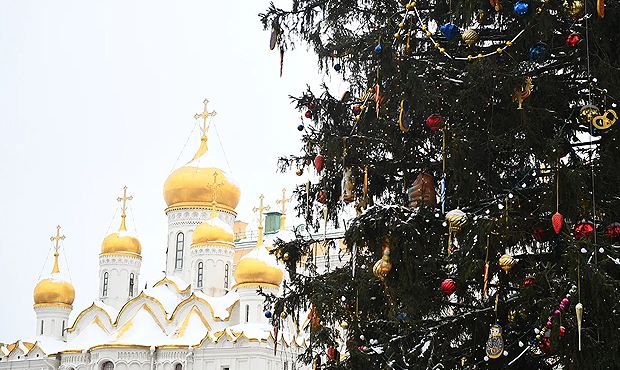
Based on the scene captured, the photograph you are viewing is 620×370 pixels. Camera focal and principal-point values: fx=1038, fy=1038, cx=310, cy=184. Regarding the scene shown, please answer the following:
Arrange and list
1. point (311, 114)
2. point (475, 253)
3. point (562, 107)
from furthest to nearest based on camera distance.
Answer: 1. point (311, 114)
2. point (562, 107)
3. point (475, 253)

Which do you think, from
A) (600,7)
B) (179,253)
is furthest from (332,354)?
(179,253)

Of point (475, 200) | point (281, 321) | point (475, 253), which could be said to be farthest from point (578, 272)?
point (281, 321)

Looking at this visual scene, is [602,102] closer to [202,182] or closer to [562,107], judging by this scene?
[562,107]

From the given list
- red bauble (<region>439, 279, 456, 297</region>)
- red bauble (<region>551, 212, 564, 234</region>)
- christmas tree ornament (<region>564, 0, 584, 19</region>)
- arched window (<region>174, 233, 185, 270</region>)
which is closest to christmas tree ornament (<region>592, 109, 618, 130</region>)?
christmas tree ornament (<region>564, 0, 584, 19</region>)

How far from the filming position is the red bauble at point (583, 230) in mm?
8648

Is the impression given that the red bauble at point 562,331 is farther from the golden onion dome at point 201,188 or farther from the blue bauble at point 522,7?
the golden onion dome at point 201,188

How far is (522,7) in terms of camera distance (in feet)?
30.1

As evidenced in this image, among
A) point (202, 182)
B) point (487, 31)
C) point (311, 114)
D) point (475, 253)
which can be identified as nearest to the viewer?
point (475, 253)

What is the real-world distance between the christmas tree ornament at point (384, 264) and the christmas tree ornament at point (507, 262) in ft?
3.36

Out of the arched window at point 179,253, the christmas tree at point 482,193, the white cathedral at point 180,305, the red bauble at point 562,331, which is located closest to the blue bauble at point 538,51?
the christmas tree at point 482,193

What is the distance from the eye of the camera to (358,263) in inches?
442

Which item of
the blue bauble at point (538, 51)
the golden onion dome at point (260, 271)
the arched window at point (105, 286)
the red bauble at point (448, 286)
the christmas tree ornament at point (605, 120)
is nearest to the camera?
the christmas tree ornament at point (605, 120)

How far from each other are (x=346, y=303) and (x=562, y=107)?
289cm

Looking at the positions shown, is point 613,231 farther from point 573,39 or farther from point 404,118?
point 404,118
